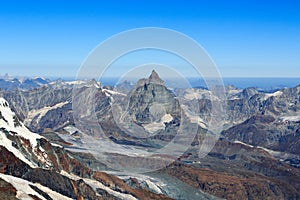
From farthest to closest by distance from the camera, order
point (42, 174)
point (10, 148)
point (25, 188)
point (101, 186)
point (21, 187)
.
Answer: point (101, 186)
point (10, 148)
point (42, 174)
point (25, 188)
point (21, 187)

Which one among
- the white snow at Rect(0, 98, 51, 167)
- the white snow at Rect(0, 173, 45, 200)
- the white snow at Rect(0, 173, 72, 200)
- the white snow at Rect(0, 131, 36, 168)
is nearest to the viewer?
the white snow at Rect(0, 173, 45, 200)

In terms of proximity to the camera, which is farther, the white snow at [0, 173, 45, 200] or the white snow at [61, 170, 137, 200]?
the white snow at [61, 170, 137, 200]

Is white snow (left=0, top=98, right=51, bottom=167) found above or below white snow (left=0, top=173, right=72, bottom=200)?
above

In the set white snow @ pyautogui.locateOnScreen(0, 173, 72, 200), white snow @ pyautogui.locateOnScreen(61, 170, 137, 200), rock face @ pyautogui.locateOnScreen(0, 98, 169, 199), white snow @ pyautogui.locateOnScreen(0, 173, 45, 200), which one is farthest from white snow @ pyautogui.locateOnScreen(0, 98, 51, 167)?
white snow @ pyautogui.locateOnScreen(0, 173, 45, 200)

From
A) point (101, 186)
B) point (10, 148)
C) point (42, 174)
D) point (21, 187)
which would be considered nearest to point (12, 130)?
point (10, 148)

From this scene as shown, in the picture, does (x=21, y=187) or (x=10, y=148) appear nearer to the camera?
(x=21, y=187)

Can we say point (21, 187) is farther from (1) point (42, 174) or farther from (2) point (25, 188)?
(1) point (42, 174)

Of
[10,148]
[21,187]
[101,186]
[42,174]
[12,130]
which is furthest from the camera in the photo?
[101,186]

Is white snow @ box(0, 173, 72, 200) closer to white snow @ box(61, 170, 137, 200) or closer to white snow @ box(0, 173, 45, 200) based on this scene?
white snow @ box(0, 173, 45, 200)
